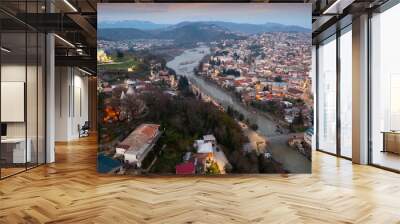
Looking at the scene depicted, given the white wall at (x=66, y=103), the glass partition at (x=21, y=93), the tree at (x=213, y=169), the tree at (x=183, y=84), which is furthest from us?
the white wall at (x=66, y=103)

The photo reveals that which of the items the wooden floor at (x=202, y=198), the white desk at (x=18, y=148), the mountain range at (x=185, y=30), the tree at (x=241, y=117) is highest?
the mountain range at (x=185, y=30)

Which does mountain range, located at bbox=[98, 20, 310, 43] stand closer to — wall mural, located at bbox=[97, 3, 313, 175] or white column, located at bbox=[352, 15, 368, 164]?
wall mural, located at bbox=[97, 3, 313, 175]

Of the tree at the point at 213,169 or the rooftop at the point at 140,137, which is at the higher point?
the rooftop at the point at 140,137

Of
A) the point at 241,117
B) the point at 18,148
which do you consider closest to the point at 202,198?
the point at 241,117

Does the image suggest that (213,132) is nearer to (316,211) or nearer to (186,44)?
(186,44)

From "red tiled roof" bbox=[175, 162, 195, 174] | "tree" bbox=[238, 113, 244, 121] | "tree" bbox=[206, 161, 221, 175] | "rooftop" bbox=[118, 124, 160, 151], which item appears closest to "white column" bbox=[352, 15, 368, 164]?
"tree" bbox=[238, 113, 244, 121]

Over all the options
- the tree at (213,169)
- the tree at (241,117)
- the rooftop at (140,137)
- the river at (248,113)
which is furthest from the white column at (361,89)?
the rooftop at (140,137)

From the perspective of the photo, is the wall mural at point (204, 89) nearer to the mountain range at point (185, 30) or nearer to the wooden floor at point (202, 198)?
the mountain range at point (185, 30)
